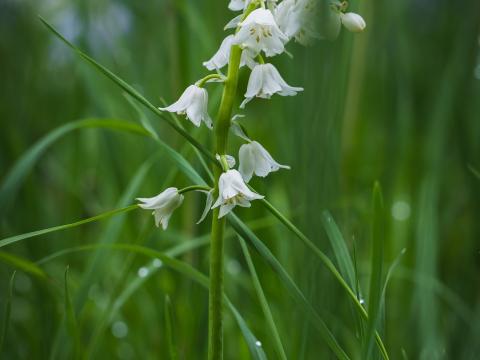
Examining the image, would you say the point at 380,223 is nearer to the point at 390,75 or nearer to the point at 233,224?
the point at 233,224

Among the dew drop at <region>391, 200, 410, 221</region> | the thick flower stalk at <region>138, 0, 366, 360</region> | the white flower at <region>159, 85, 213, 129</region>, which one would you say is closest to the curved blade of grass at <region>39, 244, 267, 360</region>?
the thick flower stalk at <region>138, 0, 366, 360</region>

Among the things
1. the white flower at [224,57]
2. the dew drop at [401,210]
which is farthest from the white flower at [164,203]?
the dew drop at [401,210]

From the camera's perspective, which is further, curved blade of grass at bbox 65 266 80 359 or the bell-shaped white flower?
curved blade of grass at bbox 65 266 80 359

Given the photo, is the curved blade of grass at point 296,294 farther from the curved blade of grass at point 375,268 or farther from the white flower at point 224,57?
the white flower at point 224,57

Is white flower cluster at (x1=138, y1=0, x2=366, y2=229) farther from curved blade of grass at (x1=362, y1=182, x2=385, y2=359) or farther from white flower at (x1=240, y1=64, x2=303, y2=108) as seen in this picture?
curved blade of grass at (x1=362, y1=182, x2=385, y2=359)

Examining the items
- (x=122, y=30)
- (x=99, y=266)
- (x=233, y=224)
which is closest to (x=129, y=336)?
(x=99, y=266)

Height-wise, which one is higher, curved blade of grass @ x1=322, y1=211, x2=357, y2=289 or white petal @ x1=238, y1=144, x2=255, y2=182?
white petal @ x1=238, y1=144, x2=255, y2=182

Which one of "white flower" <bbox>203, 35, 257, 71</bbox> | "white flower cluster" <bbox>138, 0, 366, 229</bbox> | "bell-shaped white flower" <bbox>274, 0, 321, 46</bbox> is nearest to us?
"bell-shaped white flower" <bbox>274, 0, 321, 46</bbox>
